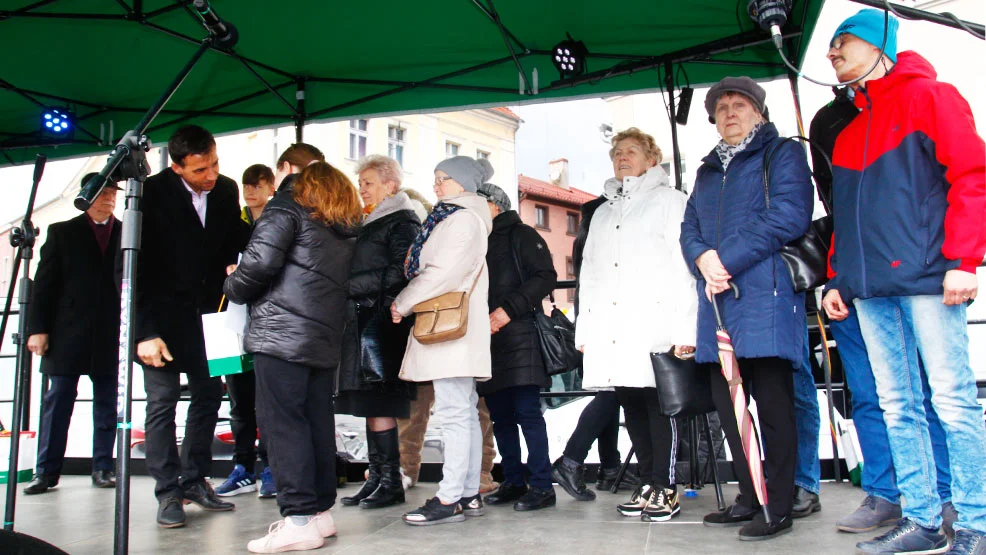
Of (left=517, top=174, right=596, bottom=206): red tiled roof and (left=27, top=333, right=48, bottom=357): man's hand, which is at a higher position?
(left=517, top=174, right=596, bottom=206): red tiled roof

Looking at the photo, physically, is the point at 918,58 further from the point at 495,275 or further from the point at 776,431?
the point at 495,275

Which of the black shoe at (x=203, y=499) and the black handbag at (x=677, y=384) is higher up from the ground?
the black handbag at (x=677, y=384)

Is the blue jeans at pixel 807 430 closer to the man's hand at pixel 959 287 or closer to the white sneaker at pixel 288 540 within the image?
the man's hand at pixel 959 287

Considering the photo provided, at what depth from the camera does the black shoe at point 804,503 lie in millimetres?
3257

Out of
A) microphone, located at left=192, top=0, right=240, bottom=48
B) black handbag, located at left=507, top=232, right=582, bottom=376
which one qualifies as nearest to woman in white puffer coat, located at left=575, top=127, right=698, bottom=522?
black handbag, located at left=507, top=232, right=582, bottom=376

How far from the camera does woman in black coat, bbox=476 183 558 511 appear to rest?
3.82 meters

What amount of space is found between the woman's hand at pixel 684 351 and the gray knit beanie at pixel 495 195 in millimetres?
1302

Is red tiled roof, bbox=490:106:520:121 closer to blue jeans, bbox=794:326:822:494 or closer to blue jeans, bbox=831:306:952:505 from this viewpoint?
blue jeans, bbox=794:326:822:494

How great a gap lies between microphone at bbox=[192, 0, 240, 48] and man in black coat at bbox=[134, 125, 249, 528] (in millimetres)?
642

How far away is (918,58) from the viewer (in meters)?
2.81

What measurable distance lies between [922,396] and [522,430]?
178cm

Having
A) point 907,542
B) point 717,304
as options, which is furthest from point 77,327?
point 907,542

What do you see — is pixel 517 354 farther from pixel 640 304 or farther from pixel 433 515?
pixel 433 515

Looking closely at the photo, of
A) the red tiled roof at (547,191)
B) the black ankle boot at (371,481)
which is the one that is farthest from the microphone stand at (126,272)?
the red tiled roof at (547,191)
